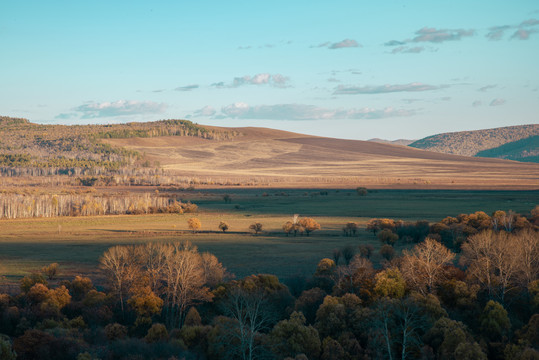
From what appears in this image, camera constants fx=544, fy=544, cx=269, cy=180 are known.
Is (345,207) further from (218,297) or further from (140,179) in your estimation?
(140,179)

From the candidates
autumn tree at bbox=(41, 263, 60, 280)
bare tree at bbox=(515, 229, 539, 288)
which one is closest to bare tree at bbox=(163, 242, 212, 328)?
autumn tree at bbox=(41, 263, 60, 280)

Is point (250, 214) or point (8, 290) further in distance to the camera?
point (250, 214)

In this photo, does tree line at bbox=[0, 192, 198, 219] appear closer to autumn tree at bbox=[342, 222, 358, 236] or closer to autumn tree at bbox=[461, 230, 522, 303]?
autumn tree at bbox=[342, 222, 358, 236]

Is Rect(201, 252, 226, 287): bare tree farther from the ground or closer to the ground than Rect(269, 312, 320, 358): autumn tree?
farther from the ground

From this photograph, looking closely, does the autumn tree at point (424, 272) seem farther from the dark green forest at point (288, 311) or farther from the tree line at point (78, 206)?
the tree line at point (78, 206)

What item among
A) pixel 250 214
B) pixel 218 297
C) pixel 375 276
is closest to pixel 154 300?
pixel 218 297

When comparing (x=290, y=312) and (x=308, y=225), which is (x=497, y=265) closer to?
(x=290, y=312)

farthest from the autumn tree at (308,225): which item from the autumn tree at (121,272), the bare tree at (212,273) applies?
the autumn tree at (121,272)

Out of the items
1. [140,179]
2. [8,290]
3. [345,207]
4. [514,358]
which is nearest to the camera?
[514,358]
